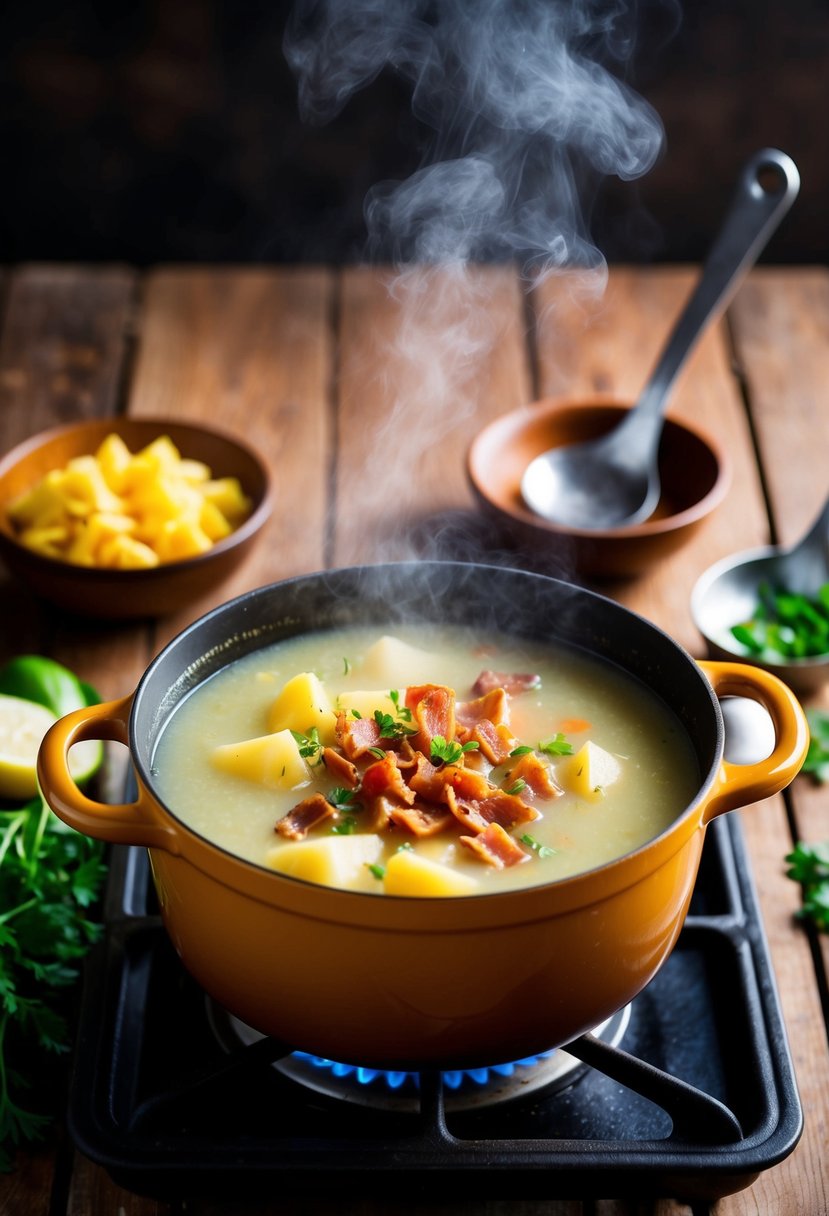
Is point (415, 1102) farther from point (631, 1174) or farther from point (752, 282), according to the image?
point (752, 282)

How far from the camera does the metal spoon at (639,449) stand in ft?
8.50

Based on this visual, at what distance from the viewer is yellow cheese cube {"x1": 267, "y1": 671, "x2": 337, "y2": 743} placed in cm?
166

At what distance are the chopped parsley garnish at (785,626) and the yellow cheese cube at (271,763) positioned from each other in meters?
0.95

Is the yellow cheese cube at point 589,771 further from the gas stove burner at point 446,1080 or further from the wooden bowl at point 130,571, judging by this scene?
the wooden bowl at point 130,571

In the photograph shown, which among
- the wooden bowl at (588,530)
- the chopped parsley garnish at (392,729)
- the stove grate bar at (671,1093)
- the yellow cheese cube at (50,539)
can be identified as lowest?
the yellow cheese cube at (50,539)

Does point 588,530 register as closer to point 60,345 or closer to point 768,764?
point 768,764

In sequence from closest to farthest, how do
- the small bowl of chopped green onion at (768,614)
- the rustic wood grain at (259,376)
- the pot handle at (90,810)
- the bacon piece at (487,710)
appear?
1. the pot handle at (90,810)
2. the bacon piece at (487,710)
3. the small bowl of chopped green onion at (768,614)
4. the rustic wood grain at (259,376)

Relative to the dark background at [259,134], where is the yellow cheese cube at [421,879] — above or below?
above

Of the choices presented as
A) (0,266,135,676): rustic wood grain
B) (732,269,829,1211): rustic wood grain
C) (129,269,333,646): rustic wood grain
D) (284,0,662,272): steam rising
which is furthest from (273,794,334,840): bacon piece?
(284,0,662,272): steam rising

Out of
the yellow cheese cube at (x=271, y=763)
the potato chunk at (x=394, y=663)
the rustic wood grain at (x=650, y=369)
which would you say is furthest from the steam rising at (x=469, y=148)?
the yellow cheese cube at (x=271, y=763)

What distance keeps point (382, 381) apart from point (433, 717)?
1553 millimetres

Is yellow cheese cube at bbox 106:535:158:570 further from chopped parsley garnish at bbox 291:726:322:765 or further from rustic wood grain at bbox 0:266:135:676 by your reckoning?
chopped parsley garnish at bbox 291:726:322:765

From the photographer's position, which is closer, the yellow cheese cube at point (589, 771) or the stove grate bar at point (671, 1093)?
the stove grate bar at point (671, 1093)

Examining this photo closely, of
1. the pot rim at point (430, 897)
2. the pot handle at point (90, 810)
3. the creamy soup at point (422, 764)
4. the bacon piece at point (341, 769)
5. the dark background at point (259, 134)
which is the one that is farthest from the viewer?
the dark background at point (259, 134)
